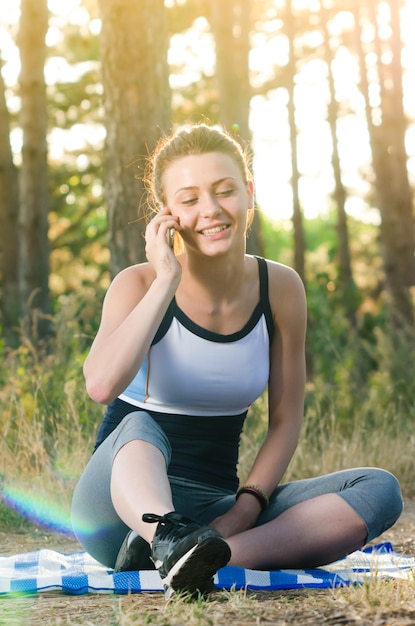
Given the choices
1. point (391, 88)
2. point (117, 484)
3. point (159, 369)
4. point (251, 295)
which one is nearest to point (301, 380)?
point (251, 295)

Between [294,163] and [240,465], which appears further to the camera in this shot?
[294,163]

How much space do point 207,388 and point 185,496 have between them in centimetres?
39

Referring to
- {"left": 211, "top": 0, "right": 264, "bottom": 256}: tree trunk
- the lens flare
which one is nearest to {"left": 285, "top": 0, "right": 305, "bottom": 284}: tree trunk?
{"left": 211, "top": 0, "right": 264, "bottom": 256}: tree trunk

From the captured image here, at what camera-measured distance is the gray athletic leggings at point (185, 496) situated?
11.0 feet

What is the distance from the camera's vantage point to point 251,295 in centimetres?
376

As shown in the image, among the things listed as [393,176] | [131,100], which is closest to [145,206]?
[131,100]

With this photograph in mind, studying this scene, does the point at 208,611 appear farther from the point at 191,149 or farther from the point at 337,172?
the point at 337,172

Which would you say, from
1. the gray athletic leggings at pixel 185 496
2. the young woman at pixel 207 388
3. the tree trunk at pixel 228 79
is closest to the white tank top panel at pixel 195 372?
the young woman at pixel 207 388

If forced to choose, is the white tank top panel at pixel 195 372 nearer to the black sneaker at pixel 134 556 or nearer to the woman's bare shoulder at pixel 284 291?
the woman's bare shoulder at pixel 284 291

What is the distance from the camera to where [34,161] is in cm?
1135

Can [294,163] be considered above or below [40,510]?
above

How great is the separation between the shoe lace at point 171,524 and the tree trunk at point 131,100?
11.3 feet

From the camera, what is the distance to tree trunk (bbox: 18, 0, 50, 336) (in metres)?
11.1

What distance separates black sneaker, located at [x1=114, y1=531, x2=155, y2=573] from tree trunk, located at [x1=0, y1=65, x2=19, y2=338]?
10.2 metres
